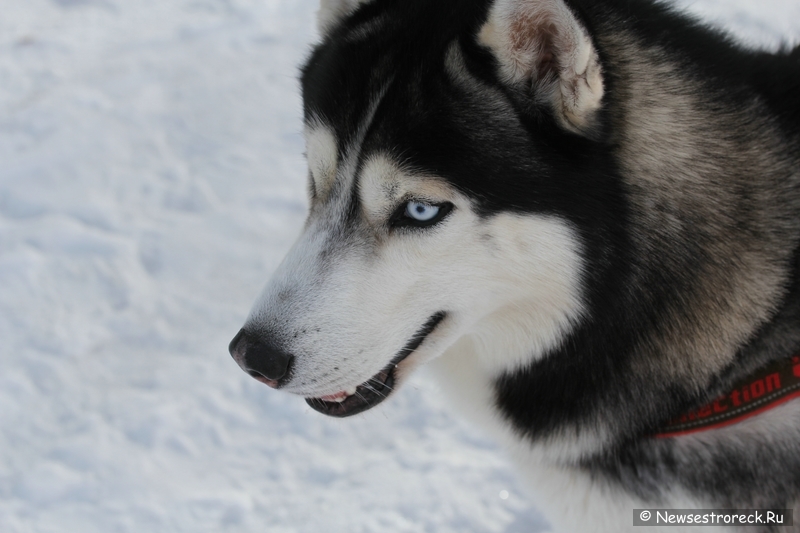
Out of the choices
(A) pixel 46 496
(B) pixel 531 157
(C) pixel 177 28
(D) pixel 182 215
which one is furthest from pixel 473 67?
(C) pixel 177 28

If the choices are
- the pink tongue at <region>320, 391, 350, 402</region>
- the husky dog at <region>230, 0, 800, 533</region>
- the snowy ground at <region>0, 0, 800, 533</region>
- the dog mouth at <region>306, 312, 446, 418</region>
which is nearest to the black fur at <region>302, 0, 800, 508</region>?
the husky dog at <region>230, 0, 800, 533</region>

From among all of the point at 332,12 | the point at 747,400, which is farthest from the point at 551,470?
the point at 332,12

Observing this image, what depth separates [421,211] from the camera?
1517 millimetres

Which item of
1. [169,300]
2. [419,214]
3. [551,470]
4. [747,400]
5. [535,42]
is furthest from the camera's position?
[169,300]

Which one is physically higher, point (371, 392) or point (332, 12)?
point (332, 12)

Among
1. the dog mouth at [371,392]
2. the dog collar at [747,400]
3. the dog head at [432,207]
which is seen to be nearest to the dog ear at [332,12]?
the dog head at [432,207]

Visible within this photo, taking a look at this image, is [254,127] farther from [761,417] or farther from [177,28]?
[761,417]

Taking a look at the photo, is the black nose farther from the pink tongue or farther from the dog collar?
the dog collar

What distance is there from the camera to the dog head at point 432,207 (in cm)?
148

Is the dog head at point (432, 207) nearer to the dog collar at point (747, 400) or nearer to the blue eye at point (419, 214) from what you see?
the blue eye at point (419, 214)

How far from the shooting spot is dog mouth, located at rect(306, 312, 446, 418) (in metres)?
1.62

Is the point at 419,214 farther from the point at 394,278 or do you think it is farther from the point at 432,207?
the point at 394,278

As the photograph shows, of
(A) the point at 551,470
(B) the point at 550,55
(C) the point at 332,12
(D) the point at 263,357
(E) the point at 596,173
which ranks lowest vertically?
(A) the point at 551,470

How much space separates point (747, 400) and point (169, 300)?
2.35m
